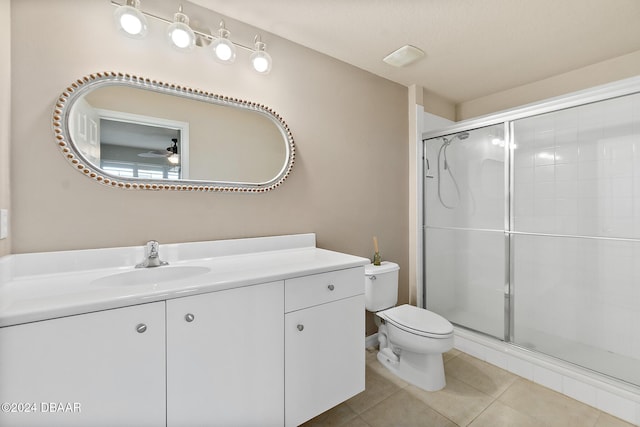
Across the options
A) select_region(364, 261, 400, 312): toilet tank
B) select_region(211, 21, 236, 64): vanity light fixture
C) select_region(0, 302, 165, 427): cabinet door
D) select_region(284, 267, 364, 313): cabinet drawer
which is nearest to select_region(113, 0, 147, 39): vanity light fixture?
select_region(211, 21, 236, 64): vanity light fixture

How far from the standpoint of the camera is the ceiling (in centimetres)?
150

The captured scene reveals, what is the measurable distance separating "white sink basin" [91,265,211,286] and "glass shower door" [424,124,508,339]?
201 cm

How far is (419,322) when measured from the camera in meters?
1.79

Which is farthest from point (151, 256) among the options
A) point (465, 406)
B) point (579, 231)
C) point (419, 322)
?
point (579, 231)

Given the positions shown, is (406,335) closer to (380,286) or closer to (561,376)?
(380,286)

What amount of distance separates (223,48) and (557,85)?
2.60m

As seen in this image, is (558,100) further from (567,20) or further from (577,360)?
(577,360)

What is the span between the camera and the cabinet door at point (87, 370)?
28.9 inches

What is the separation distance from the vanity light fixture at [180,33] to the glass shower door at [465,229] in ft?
6.51

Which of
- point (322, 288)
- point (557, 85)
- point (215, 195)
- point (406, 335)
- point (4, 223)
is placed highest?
point (557, 85)

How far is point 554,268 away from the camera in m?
2.12

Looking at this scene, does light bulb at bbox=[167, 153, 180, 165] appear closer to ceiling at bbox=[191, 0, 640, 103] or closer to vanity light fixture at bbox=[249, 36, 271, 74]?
vanity light fixture at bbox=[249, 36, 271, 74]

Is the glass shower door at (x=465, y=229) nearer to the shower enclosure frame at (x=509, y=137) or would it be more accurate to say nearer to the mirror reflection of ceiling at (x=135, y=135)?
the shower enclosure frame at (x=509, y=137)

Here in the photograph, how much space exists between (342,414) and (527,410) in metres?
1.05
